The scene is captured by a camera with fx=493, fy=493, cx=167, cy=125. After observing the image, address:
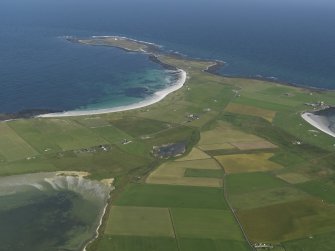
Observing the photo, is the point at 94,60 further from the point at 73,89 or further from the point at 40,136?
the point at 40,136

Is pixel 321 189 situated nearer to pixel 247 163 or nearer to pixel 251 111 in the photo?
pixel 247 163

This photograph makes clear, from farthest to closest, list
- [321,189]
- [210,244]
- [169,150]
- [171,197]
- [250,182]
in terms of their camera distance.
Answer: [169,150] < [250,182] < [321,189] < [171,197] < [210,244]

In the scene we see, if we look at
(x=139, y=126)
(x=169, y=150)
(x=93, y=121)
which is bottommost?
(x=93, y=121)

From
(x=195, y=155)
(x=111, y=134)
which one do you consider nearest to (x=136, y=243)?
(x=195, y=155)

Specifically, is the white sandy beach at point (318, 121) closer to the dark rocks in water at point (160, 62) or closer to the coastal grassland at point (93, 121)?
the coastal grassland at point (93, 121)

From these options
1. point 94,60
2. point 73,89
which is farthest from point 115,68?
point 73,89
